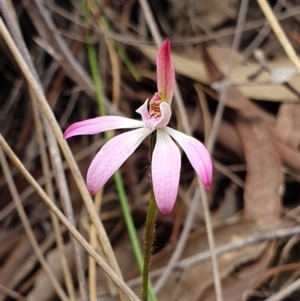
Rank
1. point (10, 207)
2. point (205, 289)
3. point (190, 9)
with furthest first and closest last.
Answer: point (190, 9), point (10, 207), point (205, 289)

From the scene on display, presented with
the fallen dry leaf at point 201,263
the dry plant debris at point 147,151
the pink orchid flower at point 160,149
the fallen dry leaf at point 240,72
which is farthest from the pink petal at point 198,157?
the fallen dry leaf at point 240,72

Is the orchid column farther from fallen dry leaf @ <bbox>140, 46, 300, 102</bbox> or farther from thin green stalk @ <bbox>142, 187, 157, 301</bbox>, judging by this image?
fallen dry leaf @ <bbox>140, 46, 300, 102</bbox>

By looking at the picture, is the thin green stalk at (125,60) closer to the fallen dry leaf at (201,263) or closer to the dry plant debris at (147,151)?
the dry plant debris at (147,151)

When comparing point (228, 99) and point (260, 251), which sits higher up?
point (228, 99)

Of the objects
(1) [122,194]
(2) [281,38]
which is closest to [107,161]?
(1) [122,194]

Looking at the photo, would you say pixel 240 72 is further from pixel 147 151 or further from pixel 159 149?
pixel 159 149

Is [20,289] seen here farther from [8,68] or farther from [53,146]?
[8,68]

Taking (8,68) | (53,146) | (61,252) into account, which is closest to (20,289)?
(61,252)
